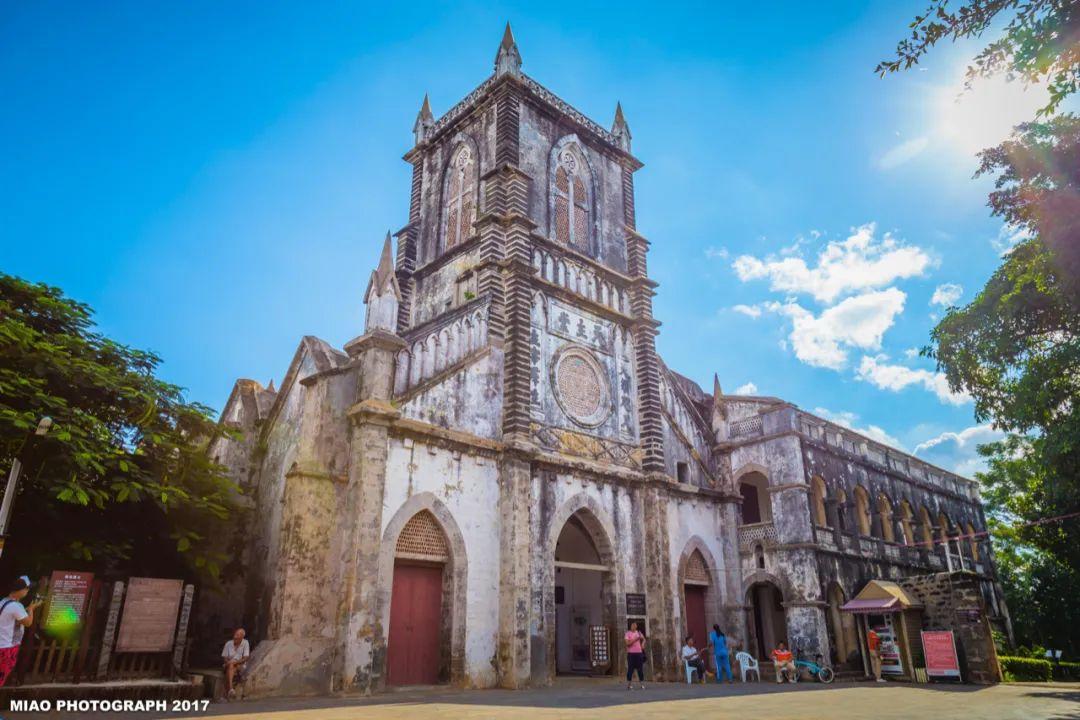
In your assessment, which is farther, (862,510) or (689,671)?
(862,510)

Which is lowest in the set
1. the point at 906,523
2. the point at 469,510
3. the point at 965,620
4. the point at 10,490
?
the point at 965,620

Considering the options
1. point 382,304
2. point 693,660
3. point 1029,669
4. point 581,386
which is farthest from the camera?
point 1029,669

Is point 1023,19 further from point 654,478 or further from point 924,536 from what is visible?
point 924,536

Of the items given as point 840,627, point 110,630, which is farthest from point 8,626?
point 840,627

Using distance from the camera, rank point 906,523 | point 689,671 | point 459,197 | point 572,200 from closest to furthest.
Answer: point 689,671 < point 572,200 < point 459,197 < point 906,523

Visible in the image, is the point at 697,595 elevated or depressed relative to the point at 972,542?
depressed

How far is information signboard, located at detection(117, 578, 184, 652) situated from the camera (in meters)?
11.8

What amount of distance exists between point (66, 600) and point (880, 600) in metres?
20.2

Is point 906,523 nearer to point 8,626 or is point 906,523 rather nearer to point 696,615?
point 696,615

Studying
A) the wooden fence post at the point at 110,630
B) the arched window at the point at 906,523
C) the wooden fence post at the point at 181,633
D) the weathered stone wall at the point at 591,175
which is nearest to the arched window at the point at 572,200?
the weathered stone wall at the point at 591,175

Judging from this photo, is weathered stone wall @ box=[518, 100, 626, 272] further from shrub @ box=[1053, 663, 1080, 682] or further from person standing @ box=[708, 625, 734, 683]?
shrub @ box=[1053, 663, 1080, 682]

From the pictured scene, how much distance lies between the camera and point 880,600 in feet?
65.9

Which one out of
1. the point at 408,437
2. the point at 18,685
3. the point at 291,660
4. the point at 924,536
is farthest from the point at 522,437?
the point at 924,536

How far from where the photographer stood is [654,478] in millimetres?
20422
